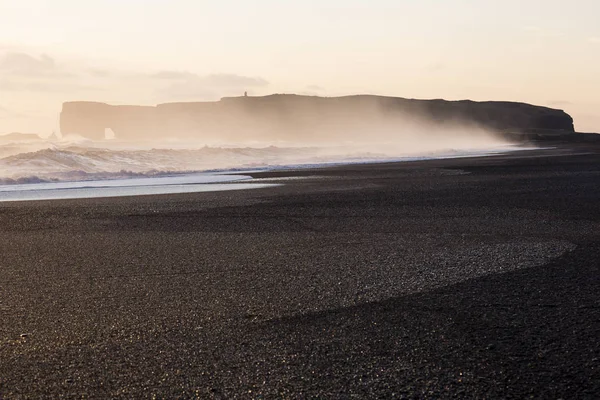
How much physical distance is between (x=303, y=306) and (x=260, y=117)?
142m

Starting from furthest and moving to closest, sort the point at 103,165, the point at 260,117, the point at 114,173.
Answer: the point at 260,117 → the point at 103,165 → the point at 114,173

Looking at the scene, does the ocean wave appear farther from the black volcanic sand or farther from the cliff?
the cliff

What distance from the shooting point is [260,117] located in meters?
146

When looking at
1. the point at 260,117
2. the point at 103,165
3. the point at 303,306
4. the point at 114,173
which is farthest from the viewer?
the point at 260,117

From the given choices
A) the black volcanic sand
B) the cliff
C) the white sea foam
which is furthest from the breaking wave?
the cliff

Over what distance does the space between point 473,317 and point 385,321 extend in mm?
689

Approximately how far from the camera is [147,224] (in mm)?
10977

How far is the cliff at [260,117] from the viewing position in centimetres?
14288

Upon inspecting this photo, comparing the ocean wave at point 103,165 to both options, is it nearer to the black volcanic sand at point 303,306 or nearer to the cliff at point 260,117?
the black volcanic sand at point 303,306

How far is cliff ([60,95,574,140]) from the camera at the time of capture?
5625 inches

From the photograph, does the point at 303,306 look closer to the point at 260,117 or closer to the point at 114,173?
the point at 114,173

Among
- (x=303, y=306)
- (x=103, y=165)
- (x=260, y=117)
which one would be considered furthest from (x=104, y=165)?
(x=260, y=117)

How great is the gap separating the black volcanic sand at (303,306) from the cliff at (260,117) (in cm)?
13094

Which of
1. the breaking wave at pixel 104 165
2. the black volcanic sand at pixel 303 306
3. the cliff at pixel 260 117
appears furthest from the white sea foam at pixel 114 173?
the cliff at pixel 260 117
